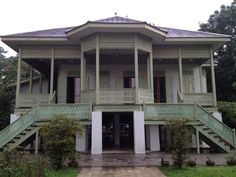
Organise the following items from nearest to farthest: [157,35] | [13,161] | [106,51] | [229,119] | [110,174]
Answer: [13,161]
[110,174]
[157,35]
[106,51]
[229,119]

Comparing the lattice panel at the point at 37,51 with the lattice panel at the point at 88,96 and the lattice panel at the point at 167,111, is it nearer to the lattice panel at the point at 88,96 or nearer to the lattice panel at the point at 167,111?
the lattice panel at the point at 88,96

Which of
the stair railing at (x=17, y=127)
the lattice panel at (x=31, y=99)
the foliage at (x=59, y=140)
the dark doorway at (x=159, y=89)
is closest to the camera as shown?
the foliage at (x=59, y=140)

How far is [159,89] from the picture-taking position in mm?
18500

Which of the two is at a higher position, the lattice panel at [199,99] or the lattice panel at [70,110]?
the lattice panel at [199,99]

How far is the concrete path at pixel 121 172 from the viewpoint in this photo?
8547 mm

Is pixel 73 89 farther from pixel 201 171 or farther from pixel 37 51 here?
pixel 201 171

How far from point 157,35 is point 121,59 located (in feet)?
11.0

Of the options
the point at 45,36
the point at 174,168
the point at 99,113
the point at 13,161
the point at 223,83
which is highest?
the point at 45,36

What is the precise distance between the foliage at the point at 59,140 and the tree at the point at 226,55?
22620mm

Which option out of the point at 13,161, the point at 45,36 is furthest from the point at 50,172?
the point at 45,36

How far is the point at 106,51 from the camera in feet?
53.4

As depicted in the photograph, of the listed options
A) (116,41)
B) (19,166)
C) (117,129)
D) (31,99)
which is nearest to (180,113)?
(117,129)

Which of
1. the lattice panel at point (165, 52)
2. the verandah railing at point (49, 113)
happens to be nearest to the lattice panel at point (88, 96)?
the verandah railing at point (49, 113)

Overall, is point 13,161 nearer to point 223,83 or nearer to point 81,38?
point 81,38
